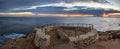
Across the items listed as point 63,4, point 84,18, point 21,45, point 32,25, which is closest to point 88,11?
point 84,18

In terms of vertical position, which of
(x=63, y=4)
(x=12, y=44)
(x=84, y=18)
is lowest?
(x=12, y=44)

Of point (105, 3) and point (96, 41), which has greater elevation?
point (105, 3)

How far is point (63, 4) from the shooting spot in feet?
71.9

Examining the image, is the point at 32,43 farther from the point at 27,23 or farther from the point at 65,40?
the point at 27,23

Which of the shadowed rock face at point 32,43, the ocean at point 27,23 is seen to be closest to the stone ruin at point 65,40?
the shadowed rock face at point 32,43

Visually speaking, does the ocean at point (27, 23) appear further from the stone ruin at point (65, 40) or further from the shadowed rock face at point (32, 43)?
the stone ruin at point (65, 40)

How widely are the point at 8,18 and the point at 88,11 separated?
24.5ft

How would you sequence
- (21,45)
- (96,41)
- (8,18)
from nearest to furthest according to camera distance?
(96,41) → (21,45) → (8,18)

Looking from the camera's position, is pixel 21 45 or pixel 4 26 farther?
pixel 4 26

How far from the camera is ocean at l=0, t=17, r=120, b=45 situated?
2150 centimetres

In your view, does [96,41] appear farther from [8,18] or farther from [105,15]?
[8,18]

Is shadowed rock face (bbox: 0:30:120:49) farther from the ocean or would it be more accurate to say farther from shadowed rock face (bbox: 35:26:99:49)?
the ocean

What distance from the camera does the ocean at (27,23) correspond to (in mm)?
21500

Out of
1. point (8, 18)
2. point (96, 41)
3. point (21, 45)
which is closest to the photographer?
point (96, 41)
